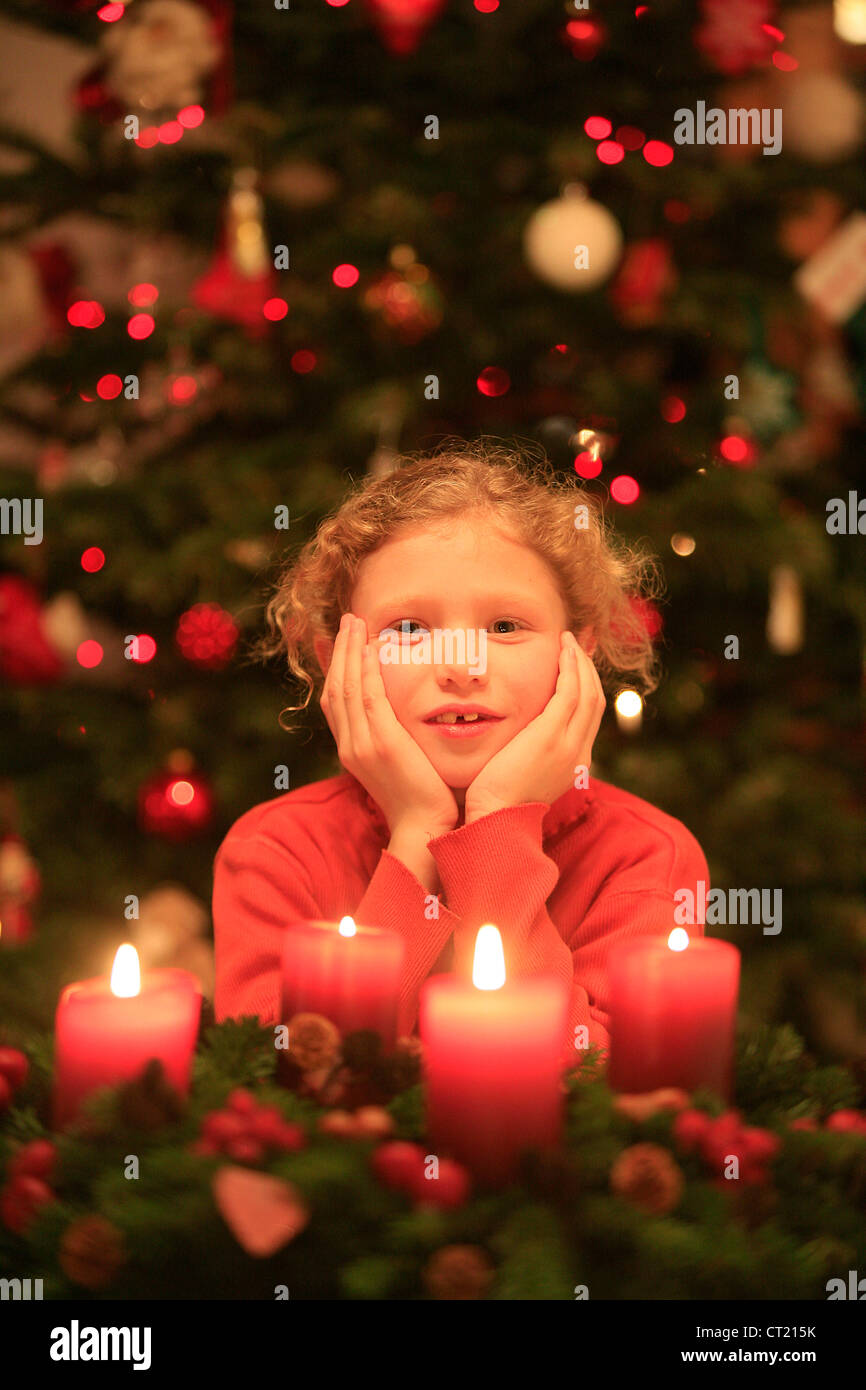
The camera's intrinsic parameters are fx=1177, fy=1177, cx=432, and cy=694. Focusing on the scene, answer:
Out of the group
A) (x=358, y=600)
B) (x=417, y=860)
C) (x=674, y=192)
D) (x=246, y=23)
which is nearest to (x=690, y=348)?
(x=674, y=192)

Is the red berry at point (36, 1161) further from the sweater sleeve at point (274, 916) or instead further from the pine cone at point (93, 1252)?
the sweater sleeve at point (274, 916)

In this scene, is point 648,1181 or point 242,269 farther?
point 242,269

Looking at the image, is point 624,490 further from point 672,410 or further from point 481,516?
point 481,516

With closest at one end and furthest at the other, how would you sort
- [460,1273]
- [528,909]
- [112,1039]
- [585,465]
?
[460,1273] → [112,1039] → [528,909] → [585,465]

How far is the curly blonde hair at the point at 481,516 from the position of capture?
1.06 m

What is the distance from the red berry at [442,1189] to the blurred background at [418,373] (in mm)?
1158

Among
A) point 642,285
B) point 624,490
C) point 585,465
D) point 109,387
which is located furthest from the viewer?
point 109,387

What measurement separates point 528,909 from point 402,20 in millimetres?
1540

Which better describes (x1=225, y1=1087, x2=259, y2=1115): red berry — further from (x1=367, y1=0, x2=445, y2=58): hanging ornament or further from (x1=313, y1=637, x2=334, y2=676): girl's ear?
(x1=367, y1=0, x2=445, y2=58): hanging ornament

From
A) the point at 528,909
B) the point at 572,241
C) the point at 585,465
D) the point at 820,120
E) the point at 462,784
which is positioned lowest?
the point at 528,909

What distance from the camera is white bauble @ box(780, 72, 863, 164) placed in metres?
1.98

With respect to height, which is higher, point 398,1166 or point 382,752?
point 382,752

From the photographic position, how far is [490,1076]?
66cm
